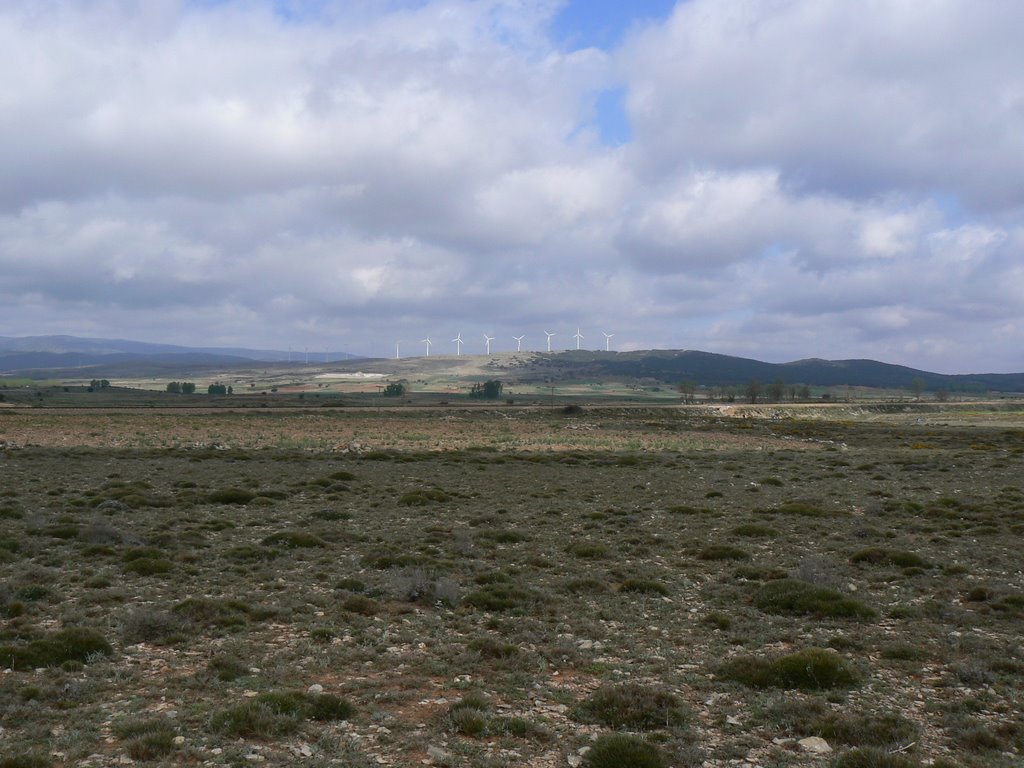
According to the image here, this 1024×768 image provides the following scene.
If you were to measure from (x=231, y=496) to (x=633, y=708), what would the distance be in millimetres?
25792

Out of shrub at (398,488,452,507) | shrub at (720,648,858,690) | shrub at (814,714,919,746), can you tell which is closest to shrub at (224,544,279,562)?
shrub at (398,488,452,507)

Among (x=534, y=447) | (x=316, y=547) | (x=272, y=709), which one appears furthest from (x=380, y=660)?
(x=534, y=447)

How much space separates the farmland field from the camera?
9.36 metres

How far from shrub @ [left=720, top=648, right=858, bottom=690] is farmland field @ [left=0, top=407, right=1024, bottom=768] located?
0.05 m

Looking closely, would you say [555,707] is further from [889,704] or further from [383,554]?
[383,554]

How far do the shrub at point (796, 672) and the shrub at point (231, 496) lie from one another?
24.9 m

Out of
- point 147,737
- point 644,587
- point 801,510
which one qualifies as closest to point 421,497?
point 801,510

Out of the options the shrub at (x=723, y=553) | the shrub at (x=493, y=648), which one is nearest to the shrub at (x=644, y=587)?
the shrub at (x=723, y=553)

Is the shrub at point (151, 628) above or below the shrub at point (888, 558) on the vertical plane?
above

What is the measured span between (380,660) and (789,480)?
3663cm

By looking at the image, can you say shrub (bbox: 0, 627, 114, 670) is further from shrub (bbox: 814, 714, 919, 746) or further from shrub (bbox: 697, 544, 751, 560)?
shrub (bbox: 697, 544, 751, 560)

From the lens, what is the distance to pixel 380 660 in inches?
493

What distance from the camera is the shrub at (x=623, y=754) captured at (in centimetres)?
857

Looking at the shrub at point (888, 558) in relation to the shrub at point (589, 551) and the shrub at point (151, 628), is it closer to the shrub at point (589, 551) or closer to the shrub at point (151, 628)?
the shrub at point (589, 551)
